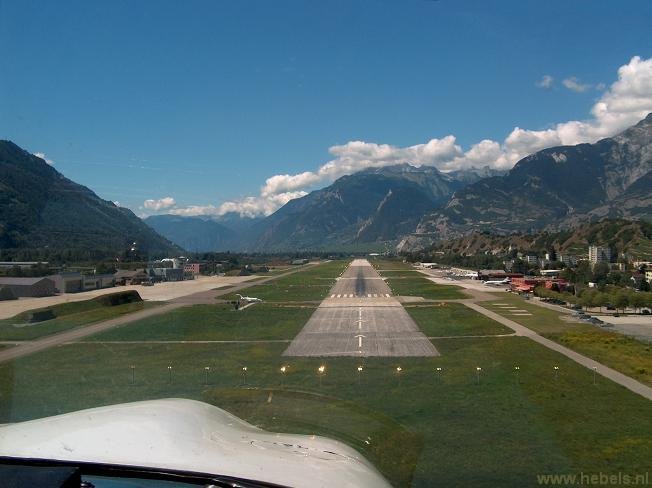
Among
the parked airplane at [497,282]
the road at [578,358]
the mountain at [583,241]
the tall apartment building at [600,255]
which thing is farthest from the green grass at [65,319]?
the mountain at [583,241]

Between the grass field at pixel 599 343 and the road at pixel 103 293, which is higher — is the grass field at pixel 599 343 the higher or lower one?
the lower one

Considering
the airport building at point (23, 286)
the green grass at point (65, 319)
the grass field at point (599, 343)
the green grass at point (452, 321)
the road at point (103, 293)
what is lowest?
the grass field at point (599, 343)

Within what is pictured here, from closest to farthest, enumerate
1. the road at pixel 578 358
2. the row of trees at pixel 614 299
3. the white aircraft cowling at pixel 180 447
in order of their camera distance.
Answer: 1. the white aircraft cowling at pixel 180 447
2. the road at pixel 578 358
3. the row of trees at pixel 614 299

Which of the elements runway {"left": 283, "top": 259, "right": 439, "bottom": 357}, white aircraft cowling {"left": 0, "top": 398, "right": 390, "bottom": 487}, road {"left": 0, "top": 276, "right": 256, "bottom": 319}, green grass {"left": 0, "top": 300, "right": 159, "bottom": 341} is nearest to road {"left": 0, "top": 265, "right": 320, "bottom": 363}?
green grass {"left": 0, "top": 300, "right": 159, "bottom": 341}

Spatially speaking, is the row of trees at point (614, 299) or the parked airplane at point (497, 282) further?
the parked airplane at point (497, 282)

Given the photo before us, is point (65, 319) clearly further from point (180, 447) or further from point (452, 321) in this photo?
point (180, 447)

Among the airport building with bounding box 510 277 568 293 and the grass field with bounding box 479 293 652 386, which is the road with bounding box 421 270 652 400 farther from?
the airport building with bounding box 510 277 568 293

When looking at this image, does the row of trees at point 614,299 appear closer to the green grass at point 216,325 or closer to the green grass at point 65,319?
the green grass at point 216,325

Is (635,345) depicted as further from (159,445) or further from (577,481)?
(159,445)

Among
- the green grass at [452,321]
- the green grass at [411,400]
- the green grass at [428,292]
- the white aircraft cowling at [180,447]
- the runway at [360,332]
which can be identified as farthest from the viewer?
the green grass at [428,292]
